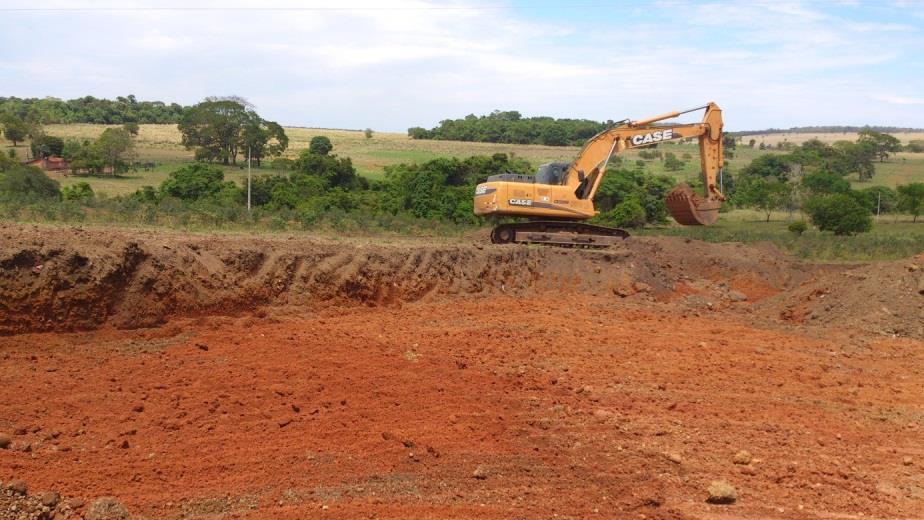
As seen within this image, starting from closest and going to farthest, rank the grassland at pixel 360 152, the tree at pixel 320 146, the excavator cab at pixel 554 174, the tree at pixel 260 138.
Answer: the excavator cab at pixel 554 174, the grassland at pixel 360 152, the tree at pixel 260 138, the tree at pixel 320 146

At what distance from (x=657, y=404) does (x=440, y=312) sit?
5.82 meters

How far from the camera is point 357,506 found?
22.2ft

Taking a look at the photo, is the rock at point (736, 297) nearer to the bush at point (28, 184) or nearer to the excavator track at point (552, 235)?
the excavator track at point (552, 235)

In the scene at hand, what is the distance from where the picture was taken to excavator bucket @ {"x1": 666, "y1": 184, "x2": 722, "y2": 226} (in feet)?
67.6

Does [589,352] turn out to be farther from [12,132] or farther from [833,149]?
[833,149]

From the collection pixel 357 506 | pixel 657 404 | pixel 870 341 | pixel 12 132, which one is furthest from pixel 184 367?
pixel 12 132

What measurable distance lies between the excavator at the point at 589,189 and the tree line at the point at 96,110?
5369cm

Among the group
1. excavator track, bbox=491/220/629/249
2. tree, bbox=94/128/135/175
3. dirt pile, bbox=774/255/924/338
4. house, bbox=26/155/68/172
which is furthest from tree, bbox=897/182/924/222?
house, bbox=26/155/68/172

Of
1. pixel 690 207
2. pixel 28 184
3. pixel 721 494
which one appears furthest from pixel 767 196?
pixel 721 494

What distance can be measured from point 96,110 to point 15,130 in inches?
1136

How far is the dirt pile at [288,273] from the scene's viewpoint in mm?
11094

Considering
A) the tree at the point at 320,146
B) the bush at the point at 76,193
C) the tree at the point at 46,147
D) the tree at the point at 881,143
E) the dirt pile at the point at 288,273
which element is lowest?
the dirt pile at the point at 288,273

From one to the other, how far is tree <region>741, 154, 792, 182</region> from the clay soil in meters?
47.3

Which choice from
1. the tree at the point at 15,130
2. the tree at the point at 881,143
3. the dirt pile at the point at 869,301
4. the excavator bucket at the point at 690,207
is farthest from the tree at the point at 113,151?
the tree at the point at 881,143
